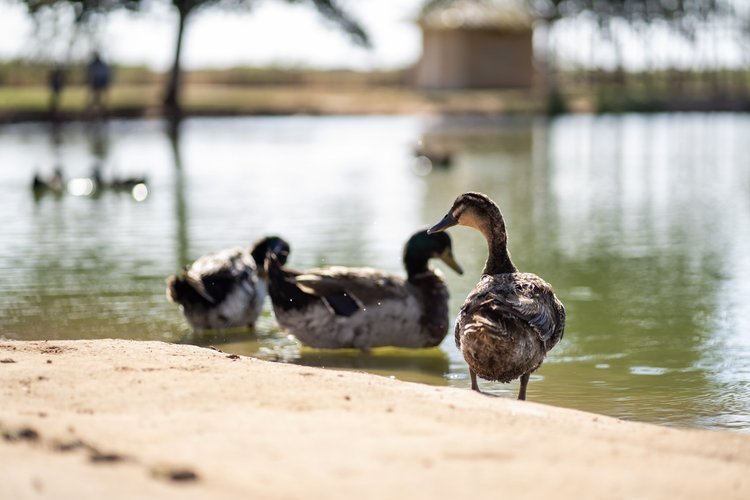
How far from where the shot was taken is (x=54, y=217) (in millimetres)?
18500

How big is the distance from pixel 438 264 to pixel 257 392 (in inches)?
290

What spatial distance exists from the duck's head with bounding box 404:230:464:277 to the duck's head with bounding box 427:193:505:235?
1.50 meters

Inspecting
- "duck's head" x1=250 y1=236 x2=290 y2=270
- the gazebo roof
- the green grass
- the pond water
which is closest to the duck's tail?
the pond water

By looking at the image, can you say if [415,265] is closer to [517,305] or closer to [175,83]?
[517,305]

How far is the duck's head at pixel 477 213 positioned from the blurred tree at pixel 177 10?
38833 millimetres

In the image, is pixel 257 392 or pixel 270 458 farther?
pixel 257 392

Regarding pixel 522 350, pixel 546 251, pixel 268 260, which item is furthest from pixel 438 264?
pixel 522 350

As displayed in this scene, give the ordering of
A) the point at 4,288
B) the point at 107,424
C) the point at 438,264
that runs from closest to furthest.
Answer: the point at 107,424 → the point at 4,288 → the point at 438,264

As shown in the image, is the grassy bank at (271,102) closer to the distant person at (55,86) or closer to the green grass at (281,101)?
the green grass at (281,101)

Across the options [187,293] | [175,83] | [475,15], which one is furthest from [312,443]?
[475,15]

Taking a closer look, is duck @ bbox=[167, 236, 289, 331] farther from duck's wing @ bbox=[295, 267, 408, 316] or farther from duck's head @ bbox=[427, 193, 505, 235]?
duck's head @ bbox=[427, 193, 505, 235]

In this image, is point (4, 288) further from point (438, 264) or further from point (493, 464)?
point (493, 464)

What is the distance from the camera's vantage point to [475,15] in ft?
201

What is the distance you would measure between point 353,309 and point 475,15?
53566 millimetres
